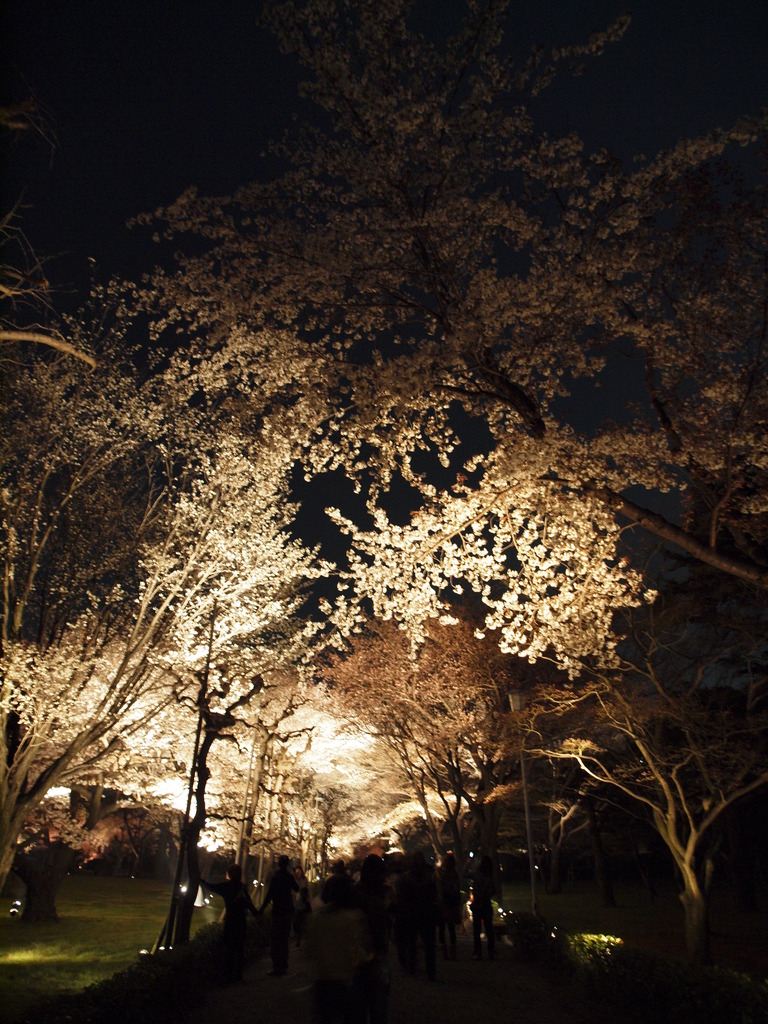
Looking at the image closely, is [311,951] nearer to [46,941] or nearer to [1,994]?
[1,994]

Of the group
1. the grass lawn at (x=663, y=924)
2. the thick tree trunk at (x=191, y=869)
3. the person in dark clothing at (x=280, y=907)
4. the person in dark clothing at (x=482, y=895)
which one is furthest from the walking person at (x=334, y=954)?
the grass lawn at (x=663, y=924)

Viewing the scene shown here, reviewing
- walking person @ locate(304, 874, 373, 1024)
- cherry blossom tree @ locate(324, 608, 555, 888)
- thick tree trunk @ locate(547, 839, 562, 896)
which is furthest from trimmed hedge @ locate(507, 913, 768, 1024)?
thick tree trunk @ locate(547, 839, 562, 896)

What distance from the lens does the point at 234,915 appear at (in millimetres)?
8469

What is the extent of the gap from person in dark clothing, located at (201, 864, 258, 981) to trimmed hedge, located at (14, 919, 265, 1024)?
254 millimetres

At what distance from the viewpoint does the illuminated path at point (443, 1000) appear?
6.91 meters

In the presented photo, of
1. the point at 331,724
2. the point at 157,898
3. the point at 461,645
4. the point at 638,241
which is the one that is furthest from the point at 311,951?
the point at 157,898

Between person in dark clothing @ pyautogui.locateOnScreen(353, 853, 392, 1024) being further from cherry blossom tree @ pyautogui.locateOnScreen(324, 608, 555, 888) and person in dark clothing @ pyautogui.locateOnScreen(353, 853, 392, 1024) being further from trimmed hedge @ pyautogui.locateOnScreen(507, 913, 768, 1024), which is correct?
cherry blossom tree @ pyautogui.locateOnScreen(324, 608, 555, 888)

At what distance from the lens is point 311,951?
4703 mm

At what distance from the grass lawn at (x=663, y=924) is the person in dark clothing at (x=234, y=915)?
17.9 ft

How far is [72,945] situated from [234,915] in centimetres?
658

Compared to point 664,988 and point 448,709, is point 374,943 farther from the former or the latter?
point 448,709

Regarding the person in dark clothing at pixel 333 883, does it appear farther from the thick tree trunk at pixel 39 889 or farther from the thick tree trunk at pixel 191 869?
the thick tree trunk at pixel 39 889

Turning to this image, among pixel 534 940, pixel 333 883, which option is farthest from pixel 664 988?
pixel 534 940

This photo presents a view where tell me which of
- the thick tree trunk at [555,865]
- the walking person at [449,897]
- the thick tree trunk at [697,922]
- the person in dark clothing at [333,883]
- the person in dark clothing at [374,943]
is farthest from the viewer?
the thick tree trunk at [555,865]
